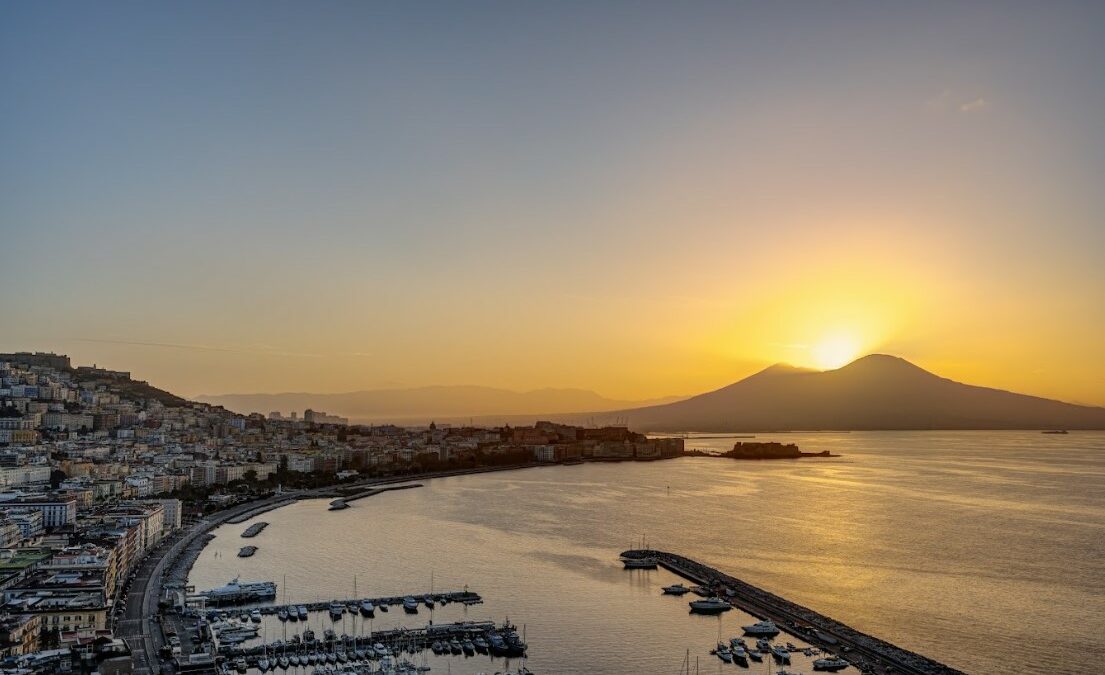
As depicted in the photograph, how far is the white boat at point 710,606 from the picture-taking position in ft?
32.0

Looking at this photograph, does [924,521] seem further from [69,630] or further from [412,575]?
[69,630]

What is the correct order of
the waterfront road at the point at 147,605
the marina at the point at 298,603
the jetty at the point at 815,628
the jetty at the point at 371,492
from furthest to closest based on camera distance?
the jetty at the point at 371,492 < the marina at the point at 298,603 < the waterfront road at the point at 147,605 < the jetty at the point at 815,628

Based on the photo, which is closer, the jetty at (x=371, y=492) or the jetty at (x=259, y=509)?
the jetty at (x=259, y=509)

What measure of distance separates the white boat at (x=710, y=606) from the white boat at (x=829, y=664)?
2084mm

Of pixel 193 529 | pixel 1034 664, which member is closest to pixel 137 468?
pixel 193 529

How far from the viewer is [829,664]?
Result: 7648 mm

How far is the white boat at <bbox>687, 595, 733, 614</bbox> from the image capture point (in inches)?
384

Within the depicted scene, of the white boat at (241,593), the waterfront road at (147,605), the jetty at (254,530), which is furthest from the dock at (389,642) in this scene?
the jetty at (254,530)

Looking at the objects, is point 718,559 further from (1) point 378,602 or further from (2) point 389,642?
(2) point 389,642

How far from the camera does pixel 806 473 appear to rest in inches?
1232

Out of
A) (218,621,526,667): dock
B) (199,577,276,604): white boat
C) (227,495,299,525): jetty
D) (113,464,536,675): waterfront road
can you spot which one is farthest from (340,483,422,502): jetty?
(218,621,526,667): dock

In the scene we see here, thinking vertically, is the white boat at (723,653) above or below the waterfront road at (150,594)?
below

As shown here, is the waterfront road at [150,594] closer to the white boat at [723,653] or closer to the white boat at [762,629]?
the white boat at [723,653]

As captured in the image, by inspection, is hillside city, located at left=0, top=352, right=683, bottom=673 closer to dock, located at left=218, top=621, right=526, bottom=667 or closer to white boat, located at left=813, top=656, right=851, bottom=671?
dock, located at left=218, top=621, right=526, bottom=667
